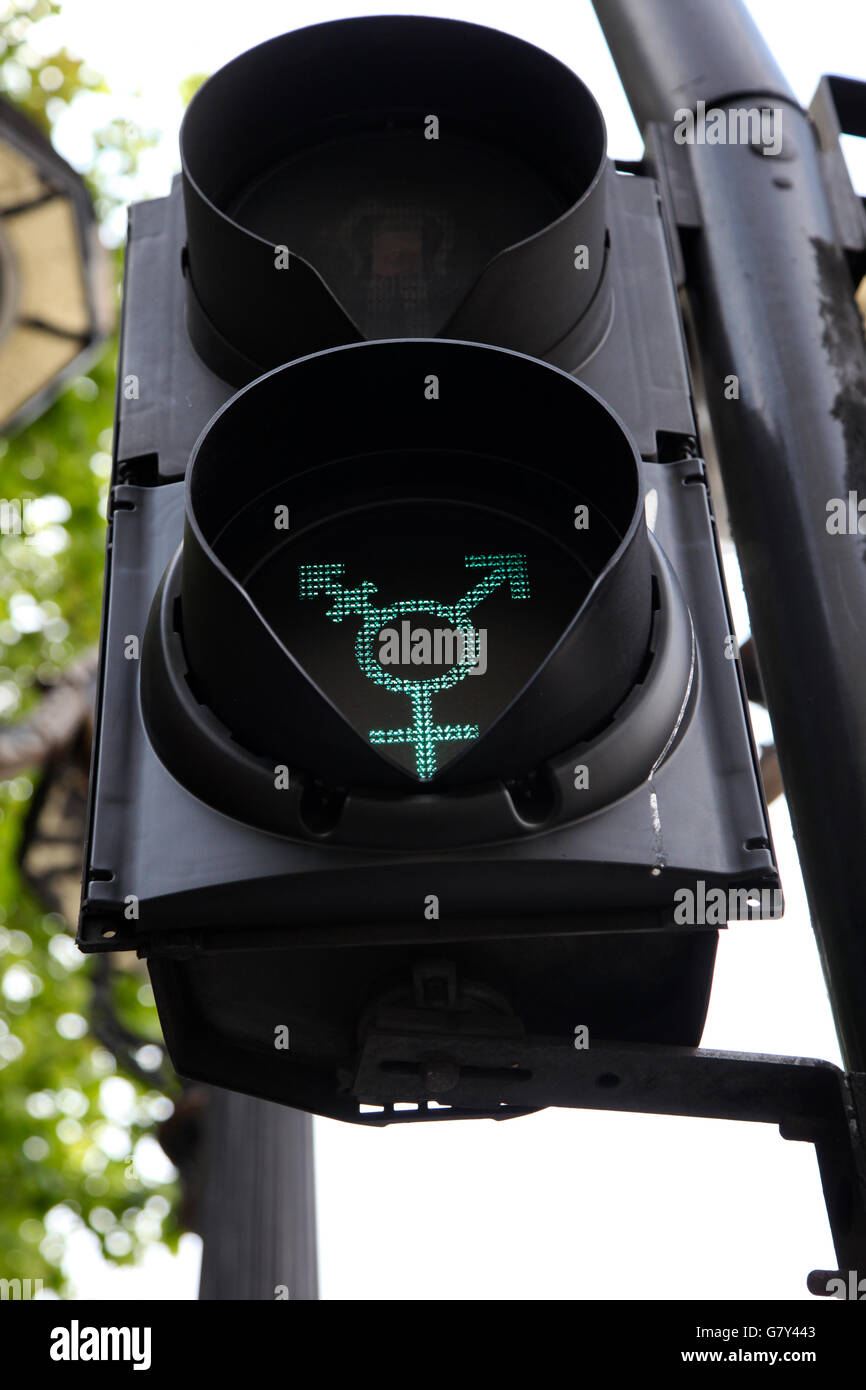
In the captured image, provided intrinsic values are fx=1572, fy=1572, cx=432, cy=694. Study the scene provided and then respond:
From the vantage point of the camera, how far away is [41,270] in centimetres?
660

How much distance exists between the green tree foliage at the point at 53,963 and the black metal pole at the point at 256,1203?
13.6 feet

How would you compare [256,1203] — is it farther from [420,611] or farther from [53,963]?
[53,963]

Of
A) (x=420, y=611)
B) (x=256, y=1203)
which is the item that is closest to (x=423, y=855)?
(x=420, y=611)

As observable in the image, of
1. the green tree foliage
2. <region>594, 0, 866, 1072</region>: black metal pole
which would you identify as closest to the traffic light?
<region>594, 0, 866, 1072</region>: black metal pole

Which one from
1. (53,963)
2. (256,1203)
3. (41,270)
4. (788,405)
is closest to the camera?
(788,405)

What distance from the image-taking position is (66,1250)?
9.16 m

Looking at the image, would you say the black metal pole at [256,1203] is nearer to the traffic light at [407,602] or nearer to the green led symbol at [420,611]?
the traffic light at [407,602]

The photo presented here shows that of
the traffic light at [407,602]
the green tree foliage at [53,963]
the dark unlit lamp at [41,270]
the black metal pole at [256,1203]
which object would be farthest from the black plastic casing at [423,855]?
the green tree foliage at [53,963]

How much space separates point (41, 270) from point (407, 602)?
517cm

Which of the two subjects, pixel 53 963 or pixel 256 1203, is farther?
pixel 53 963

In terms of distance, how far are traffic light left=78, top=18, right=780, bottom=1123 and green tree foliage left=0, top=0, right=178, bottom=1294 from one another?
6.25 metres

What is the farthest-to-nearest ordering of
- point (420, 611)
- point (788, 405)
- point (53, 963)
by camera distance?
point (53, 963)
point (788, 405)
point (420, 611)

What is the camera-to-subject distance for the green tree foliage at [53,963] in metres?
8.99

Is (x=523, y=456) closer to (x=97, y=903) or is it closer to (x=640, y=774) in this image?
(x=640, y=774)
